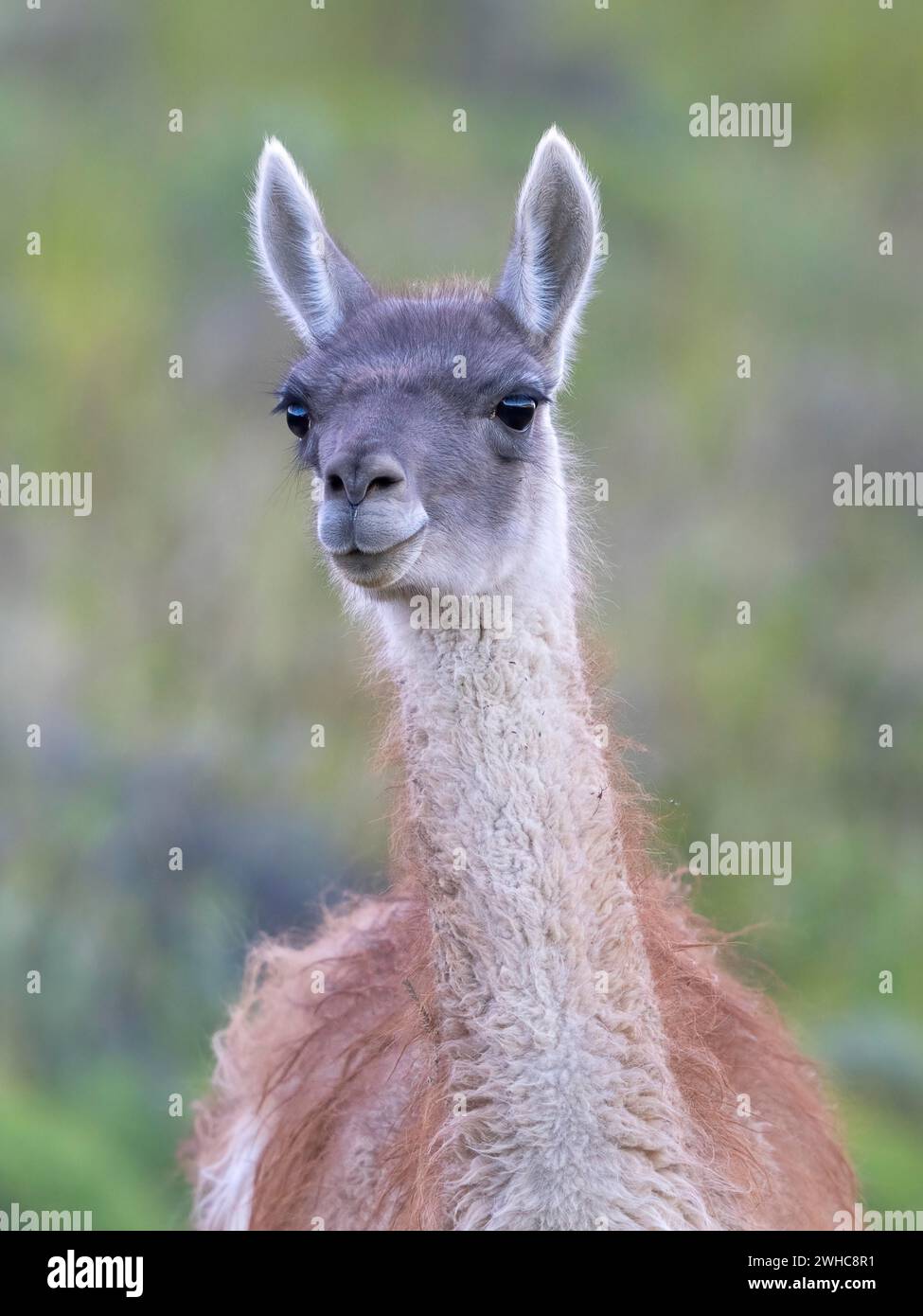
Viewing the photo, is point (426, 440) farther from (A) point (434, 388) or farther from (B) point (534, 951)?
(B) point (534, 951)

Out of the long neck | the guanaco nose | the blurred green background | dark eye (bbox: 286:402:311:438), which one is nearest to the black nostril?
the guanaco nose

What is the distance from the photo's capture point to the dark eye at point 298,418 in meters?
3.69

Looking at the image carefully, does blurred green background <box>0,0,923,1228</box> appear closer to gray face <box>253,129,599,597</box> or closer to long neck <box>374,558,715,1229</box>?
gray face <box>253,129,599,597</box>

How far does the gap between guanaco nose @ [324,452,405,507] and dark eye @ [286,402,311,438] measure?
525 millimetres

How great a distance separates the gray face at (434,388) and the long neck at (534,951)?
0.19 meters

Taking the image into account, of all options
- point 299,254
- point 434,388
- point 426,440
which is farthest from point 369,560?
point 299,254

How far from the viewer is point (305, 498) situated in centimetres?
741

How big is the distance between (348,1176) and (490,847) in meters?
1.12

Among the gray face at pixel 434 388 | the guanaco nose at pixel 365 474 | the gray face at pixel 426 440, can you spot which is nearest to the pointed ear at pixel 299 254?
the gray face at pixel 434 388

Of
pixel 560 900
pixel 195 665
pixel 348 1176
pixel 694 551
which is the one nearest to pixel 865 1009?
pixel 694 551

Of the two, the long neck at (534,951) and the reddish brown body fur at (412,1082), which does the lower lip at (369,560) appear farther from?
the reddish brown body fur at (412,1082)

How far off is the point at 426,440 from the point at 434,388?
0.17 metres

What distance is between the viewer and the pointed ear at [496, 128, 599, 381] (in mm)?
3602

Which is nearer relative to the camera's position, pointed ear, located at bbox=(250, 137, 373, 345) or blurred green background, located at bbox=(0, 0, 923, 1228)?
pointed ear, located at bbox=(250, 137, 373, 345)
